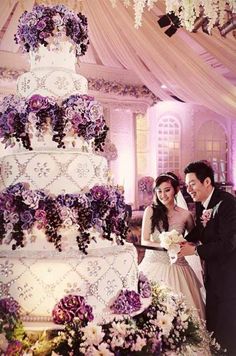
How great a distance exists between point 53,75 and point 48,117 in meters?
0.35

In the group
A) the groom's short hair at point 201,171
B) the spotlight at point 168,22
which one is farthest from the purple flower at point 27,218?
the spotlight at point 168,22

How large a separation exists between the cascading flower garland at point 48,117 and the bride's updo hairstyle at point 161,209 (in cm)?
179

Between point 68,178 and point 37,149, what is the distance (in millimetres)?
290

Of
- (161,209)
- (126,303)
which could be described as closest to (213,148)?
(161,209)

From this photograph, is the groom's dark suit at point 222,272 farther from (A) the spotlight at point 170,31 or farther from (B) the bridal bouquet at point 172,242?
(A) the spotlight at point 170,31

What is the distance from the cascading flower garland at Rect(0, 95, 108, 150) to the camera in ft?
9.95

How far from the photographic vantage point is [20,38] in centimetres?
338

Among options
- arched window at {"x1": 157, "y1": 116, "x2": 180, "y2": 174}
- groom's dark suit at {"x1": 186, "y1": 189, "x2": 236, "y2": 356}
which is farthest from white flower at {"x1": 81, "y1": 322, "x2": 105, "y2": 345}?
arched window at {"x1": 157, "y1": 116, "x2": 180, "y2": 174}

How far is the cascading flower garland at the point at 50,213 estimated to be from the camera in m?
2.83

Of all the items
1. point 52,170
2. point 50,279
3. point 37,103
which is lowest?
point 50,279

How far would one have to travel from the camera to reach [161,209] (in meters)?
4.90

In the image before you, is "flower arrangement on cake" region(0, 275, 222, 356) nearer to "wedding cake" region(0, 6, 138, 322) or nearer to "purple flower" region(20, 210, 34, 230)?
"wedding cake" region(0, 6, 138, 322)

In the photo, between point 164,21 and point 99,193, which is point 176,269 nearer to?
point 99,193

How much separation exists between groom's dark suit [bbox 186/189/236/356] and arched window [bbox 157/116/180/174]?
439 inches
